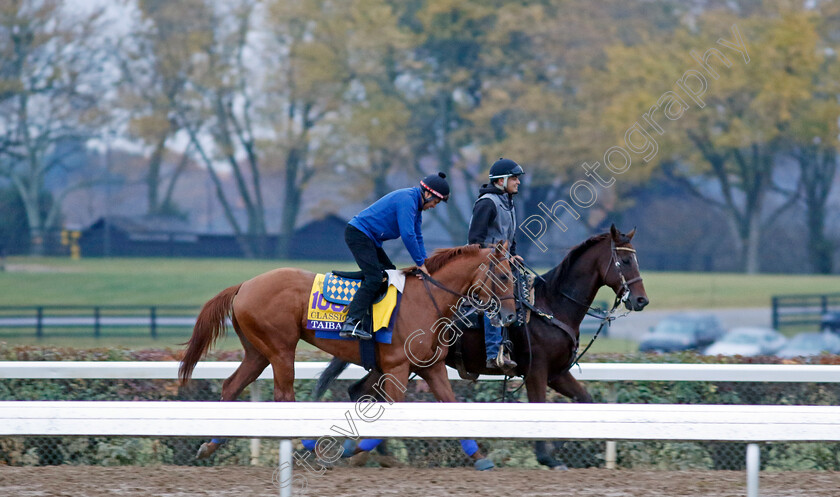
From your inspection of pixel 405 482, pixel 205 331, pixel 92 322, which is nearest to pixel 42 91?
pixel 92 322

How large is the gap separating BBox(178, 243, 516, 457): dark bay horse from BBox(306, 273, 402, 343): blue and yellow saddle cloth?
5 centimetres

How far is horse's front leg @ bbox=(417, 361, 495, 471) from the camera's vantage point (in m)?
5.59

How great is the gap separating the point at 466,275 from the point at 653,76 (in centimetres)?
2503

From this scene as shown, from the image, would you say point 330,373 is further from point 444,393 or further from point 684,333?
point 684,333

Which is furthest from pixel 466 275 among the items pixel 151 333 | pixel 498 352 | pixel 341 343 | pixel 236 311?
pixel 151 333

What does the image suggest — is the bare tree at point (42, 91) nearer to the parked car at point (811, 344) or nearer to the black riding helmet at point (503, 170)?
the parked car at point (811, 344)

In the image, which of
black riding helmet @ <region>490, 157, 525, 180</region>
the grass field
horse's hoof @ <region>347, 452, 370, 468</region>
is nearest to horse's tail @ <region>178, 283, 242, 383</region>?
horse's hoof @ <region>347, 452, 370, 468</region>

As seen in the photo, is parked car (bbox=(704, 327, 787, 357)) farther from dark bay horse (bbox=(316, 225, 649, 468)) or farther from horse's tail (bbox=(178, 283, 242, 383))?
horse's tail (bbox=(178, 283, 242, 383))

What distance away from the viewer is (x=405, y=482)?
17.3 ft

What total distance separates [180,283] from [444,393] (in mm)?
24497

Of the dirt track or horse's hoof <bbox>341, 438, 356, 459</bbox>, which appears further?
horse's hoof <bbox>341, 438, 356, 459</bbox>

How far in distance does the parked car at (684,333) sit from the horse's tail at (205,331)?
1418 centimetres

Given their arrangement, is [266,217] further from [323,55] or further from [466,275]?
[466,275]

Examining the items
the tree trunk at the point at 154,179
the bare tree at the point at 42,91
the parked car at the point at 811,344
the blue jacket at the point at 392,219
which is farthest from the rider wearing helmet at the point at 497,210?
the tree trunk at the point at 154,179
